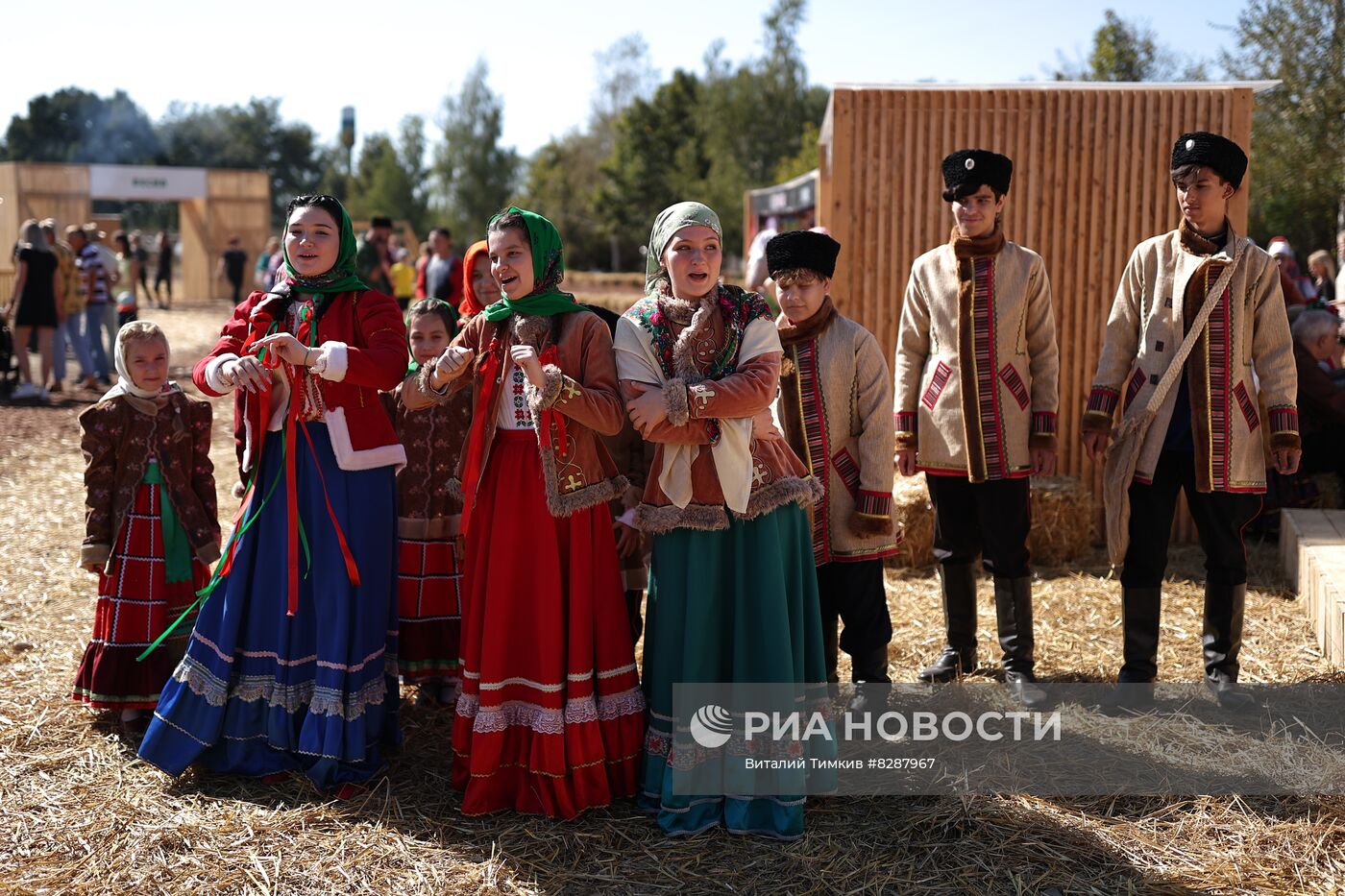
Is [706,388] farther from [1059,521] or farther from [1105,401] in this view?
[1059,521]

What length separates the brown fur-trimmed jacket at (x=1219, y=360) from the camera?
4449mm

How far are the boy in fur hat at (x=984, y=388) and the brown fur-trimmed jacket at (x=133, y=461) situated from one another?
2.83 m

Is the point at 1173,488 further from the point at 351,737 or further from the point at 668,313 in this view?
the point at 351,737

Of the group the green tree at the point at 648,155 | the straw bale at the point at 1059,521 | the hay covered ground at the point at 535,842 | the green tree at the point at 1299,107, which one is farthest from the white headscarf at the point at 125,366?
the green tree at the point at 648,155

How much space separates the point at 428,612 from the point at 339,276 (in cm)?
148

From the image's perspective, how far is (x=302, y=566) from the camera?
408cm

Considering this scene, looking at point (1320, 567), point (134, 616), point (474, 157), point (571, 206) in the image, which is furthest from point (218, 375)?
point (474, 157)

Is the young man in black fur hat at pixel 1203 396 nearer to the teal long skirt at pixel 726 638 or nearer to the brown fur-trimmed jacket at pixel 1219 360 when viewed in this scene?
the brown fur-trimmed jacket at pixel 1219 360

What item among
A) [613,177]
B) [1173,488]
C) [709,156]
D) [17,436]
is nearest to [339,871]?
[1173,488]

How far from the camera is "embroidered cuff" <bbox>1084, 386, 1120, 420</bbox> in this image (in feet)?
15.3

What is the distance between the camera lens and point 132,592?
454 cm

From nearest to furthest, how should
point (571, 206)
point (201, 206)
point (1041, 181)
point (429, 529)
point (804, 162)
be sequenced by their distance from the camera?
1. point (429, 529)
2. point (1041, 181)
3. point (201, 206)
4. point (804, 162)
5. point (571, 206)

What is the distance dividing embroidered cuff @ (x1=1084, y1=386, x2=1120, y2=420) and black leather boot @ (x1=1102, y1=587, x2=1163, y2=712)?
709 mm

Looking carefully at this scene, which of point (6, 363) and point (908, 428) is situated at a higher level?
point (6, 363)
